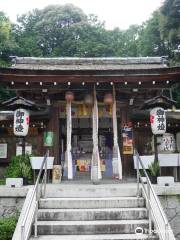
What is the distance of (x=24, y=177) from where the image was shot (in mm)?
11648

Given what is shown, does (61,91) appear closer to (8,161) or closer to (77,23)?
(8,161)

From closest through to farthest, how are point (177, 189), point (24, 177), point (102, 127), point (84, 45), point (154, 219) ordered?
point (154, 219)
point (177, 189)
point (24, 177)
point (102, 127)
point (84, 45)

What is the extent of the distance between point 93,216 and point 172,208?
2.65m

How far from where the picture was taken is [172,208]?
1023 centimetres

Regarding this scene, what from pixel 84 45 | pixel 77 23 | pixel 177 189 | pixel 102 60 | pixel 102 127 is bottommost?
pixel 177 189

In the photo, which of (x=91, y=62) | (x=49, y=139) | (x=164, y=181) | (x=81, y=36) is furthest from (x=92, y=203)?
(x=81, y=36)

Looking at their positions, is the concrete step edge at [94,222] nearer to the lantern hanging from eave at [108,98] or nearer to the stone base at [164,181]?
the stone base at [164,181]

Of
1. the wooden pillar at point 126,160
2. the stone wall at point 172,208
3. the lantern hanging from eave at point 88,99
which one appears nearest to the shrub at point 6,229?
the stone wall at point 172,208

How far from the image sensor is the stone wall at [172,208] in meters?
10.1

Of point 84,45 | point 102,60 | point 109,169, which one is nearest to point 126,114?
point 109,169

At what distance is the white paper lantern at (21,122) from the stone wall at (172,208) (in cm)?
505

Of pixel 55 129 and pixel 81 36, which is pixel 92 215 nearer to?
pixel 55 129

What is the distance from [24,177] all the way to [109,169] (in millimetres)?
3936

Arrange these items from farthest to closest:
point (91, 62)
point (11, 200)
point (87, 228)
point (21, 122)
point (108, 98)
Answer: point (91, 62) → point (108, 98) → point (21, 122) → point (11, 200) → point (87, 228)
